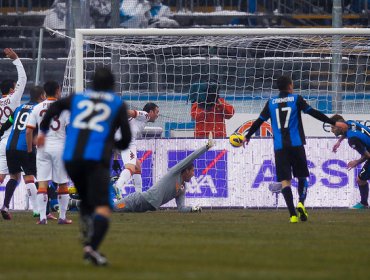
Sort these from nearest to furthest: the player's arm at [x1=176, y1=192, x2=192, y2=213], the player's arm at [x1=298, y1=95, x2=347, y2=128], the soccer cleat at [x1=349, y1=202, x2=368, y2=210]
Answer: the player's arm at [x1=298, y1=95, x2=347, y2=128] → the player's arm at [x1=176, y1=192, x2=192, y2=213] → the soccer cleat at [x1=349, y1=202, x2=368, y2=210]

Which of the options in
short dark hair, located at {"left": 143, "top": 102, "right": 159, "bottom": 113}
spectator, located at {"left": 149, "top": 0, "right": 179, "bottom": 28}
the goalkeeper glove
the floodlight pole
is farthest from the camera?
spectator, located at {"left": 149, "top": 0, "right": 179, "bottom": 28}

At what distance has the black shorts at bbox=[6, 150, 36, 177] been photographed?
18.1 m

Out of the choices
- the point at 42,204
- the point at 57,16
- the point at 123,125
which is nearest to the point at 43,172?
the point at 42,204

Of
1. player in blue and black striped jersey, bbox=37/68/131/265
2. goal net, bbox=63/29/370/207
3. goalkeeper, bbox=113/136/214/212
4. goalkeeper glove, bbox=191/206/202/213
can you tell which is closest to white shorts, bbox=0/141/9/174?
goal net, bbox=63/29/370/207

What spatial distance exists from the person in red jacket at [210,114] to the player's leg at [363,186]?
9.03 feet

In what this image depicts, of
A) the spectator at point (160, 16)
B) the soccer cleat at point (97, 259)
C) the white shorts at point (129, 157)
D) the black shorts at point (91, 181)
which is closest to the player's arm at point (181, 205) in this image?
the white shorts at point (129, 157)

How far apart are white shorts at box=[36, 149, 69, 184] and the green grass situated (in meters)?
0.71

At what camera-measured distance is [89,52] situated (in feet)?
74.1

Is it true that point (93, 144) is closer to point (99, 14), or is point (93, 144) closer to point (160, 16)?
point (99, 14)

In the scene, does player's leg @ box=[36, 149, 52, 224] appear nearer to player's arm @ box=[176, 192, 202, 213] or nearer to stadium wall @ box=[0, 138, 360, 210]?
player's arm @ box=[176, 192, 202, 213]

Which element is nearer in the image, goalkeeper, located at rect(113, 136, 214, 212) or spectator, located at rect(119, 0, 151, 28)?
goalkeeper, located at rect(113, 136, 214, 212)

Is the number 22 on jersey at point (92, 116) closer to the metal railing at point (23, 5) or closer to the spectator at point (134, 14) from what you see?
the spectator at point (134, 14)

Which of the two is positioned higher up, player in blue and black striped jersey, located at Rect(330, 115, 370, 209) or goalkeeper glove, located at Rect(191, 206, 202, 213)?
player in blue and black striped jersey, located at Rect(330, 115, 370, 209)

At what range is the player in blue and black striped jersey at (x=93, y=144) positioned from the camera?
9.91m
